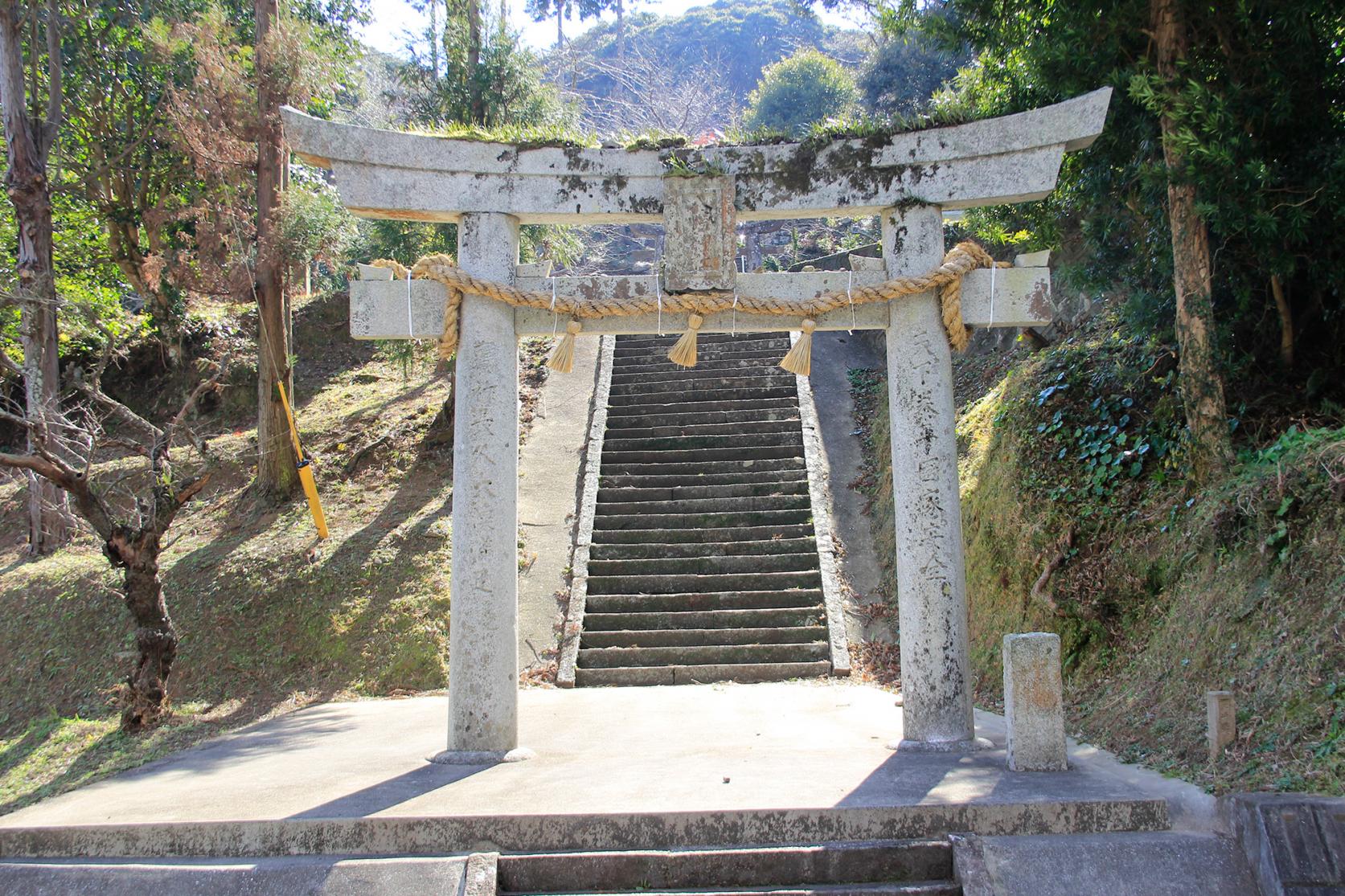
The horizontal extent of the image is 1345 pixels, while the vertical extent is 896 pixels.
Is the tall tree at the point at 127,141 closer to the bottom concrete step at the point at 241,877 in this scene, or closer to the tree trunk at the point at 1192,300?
the bottom concrete step at the point at 241,877

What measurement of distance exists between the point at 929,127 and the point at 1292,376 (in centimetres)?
368

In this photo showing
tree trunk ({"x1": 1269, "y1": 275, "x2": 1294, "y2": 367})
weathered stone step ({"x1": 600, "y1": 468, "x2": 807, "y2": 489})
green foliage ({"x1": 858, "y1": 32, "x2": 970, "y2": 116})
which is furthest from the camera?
green foliage ({"x1": 858, "y1": 32, "x2": 970, "y2": 116})

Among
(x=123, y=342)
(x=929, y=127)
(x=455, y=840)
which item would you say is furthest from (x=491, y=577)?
(x=123, y=342)

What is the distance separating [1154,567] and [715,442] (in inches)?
275

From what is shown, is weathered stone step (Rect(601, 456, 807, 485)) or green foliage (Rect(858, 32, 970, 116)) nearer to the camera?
weathered stone step (Rect(601, 456, 807, 485))

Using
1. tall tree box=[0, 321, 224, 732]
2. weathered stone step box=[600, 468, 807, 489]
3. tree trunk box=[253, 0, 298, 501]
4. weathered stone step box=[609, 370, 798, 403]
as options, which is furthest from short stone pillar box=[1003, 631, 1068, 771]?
tree trunk box=[253, 0, 298, 501]

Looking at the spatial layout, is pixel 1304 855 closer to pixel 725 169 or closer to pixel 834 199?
pixel 834 199

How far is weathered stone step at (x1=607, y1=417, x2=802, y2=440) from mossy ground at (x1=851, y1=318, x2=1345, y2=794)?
297 cm

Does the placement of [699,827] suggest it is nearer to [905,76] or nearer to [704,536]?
[704,536]

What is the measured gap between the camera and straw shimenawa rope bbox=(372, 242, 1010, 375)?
238 inches

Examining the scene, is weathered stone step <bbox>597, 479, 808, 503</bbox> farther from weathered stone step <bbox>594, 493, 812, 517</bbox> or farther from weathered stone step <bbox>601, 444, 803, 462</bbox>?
weathered stone step <bbox>601, 444, 803, 462</bbox>

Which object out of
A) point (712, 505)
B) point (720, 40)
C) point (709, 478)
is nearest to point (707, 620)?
point (712, 505)

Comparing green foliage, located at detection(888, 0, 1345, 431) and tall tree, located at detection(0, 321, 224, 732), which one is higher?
green foliage, located at detection(888, 0, 1345, 431)

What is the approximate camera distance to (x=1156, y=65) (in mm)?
7246
